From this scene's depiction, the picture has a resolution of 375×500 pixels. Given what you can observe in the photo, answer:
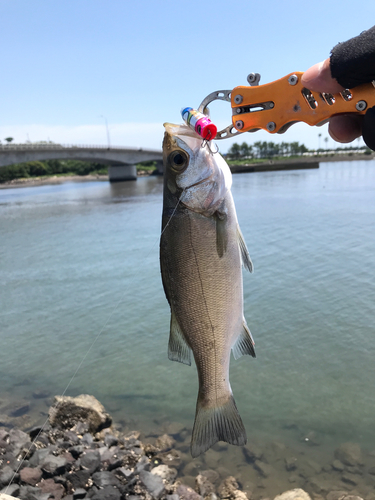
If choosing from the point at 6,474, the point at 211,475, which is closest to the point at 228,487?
the point at 211,475

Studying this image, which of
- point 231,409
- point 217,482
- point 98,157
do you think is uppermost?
point 98,157

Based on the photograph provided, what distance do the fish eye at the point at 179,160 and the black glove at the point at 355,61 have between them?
2.74 feet

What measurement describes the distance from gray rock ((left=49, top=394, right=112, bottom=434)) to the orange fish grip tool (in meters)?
4.68

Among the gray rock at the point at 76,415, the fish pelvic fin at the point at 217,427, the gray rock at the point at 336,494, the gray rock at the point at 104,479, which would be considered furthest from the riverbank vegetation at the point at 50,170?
the fish pelvic fin at the point at 217,427

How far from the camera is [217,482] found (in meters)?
4.72

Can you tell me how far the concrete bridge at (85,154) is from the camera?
44.1 metres

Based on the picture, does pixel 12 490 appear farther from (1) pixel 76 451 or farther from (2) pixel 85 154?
(2) pixel 85 154

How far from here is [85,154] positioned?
176 feet

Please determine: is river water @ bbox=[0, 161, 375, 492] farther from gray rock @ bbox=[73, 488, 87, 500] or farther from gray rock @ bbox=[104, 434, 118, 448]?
gray rock @ bbox=[73, 488, 87, 500]

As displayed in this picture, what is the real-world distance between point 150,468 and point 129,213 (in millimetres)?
21834

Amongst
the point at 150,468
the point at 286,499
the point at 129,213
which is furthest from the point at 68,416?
the point at 129,213

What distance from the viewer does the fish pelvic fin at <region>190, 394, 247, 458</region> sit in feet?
7.50

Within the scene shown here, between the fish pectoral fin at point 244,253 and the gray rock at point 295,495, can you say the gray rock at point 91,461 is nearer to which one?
the gray rock at point 295,495

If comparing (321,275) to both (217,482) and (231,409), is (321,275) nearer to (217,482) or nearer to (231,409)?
(217,482)
